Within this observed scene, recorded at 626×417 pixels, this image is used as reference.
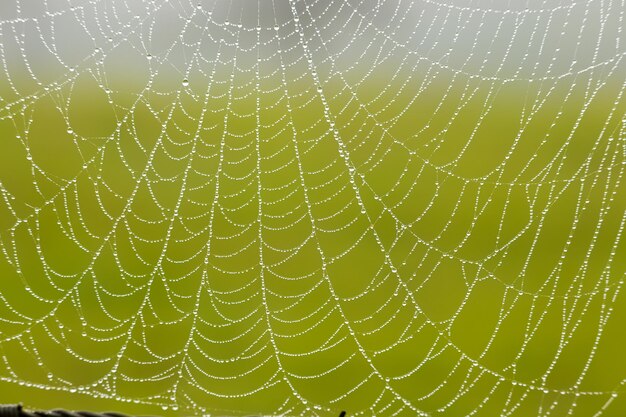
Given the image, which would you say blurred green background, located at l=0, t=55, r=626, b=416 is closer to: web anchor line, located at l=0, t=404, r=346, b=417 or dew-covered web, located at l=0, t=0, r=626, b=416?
dew-covered web, located at l=0, t=0, r=626, b=416

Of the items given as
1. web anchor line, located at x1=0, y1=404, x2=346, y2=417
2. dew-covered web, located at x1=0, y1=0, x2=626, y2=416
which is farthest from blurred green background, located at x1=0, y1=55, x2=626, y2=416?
web anchor line, located at x1=0, y1=404, x2=346, y2=417

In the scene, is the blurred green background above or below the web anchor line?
above

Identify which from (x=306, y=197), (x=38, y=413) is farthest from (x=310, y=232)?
(x=38, y=413)

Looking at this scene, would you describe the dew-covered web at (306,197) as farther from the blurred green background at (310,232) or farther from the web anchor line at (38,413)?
the web anchor line at (38,413)

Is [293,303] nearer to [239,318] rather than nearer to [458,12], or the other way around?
[239,318]

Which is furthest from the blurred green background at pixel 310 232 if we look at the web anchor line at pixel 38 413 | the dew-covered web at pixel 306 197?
the web anchor line at pixel 38 413

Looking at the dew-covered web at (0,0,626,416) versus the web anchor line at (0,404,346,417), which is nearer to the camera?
the web anchor line at (0,404,346,417)

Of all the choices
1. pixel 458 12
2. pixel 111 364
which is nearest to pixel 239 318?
pixel 111 364

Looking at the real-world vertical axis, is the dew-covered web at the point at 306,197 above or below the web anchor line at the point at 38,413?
above
